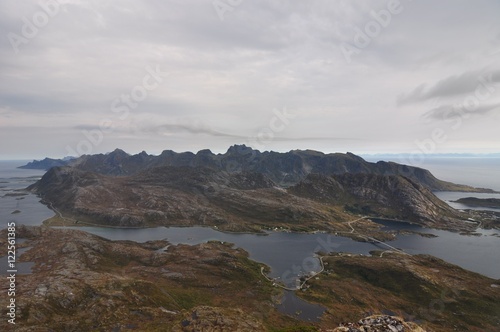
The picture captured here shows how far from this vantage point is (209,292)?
5630 inches

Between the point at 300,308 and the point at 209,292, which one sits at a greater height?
the point at 300,308

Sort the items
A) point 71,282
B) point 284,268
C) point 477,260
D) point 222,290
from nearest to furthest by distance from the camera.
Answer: point 71,282, point 222,290, point 284,268, point 477,260

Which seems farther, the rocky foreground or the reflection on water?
the reflection on water

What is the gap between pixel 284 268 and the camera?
572 ft

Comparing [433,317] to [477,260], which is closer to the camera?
[433,317]

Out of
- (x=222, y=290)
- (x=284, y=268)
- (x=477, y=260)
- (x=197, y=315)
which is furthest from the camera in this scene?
(x=477, y=260)

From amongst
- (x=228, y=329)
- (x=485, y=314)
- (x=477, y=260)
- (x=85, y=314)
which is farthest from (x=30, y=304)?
(x=477, y=260)

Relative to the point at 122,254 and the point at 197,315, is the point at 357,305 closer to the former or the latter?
the point at 197,315

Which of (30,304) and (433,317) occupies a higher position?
(30,304)

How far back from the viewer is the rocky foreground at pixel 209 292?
101875 mm

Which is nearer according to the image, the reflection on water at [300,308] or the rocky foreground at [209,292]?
the rocky foreground at [209,292]

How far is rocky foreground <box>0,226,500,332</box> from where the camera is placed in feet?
334

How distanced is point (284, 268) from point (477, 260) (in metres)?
140

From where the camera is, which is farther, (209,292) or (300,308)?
(209,292)
